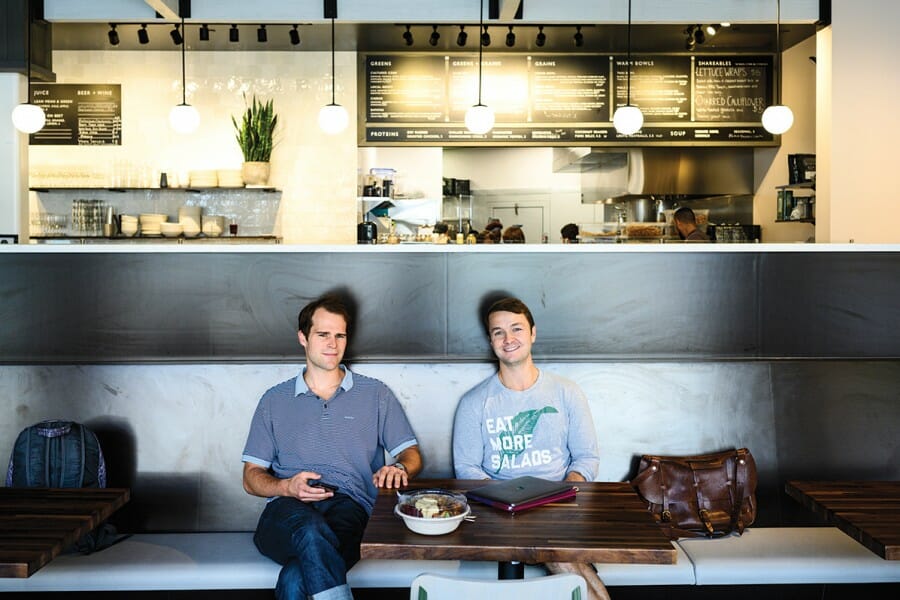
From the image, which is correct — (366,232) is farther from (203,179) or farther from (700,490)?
(203,179)

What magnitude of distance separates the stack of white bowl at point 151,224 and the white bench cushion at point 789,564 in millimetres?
4582

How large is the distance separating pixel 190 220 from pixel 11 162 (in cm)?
138

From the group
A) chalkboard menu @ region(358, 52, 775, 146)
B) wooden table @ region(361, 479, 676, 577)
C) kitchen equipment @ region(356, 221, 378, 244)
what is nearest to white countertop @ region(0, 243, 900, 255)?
kitchen equipment @ region(356, 221, 378, 244)

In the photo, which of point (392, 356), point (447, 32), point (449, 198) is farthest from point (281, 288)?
point (449, 198)

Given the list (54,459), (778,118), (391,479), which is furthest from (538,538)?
(778,118)

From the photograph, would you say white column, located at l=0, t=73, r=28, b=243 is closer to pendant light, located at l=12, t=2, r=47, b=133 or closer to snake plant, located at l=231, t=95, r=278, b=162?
pendant light, located at l=12, t=2, r=47, b=133

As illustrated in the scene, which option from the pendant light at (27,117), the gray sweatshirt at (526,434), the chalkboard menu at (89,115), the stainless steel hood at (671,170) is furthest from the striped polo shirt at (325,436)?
the stainless steel hood at (671,170)

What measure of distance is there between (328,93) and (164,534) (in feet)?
13.4

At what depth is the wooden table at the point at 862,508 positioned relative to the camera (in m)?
2.11

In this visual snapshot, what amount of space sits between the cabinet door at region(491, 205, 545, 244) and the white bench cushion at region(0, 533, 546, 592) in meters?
4.70

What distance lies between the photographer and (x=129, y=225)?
6047 millimetres

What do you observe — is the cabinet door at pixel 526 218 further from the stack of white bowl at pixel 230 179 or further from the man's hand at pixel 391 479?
the man's hand at pixel 391 479

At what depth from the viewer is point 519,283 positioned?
3410mm

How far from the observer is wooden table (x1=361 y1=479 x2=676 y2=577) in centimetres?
188
